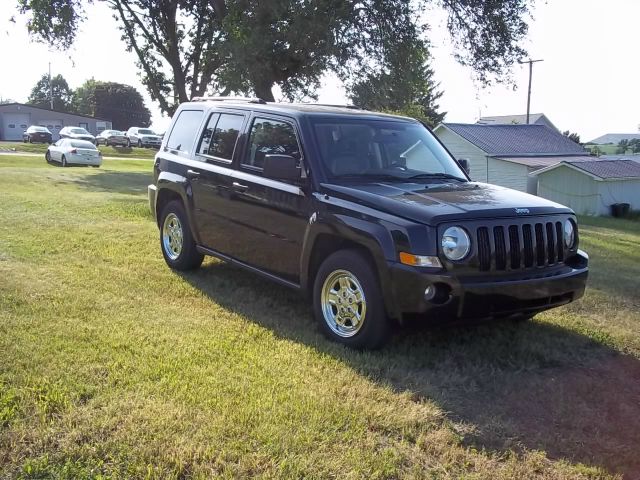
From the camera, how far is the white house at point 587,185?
116ft

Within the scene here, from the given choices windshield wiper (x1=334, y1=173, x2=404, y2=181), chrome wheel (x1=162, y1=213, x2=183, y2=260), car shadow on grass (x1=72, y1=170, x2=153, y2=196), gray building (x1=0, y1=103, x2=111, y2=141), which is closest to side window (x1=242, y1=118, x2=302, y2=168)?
windshield wiper (x1=334, y1=173, x2=404, y2=181)

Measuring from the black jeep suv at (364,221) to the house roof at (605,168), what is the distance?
31.6 meters

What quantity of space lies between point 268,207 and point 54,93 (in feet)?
405

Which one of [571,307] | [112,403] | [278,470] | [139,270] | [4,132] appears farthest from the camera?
[4,132]

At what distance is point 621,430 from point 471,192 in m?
2.17

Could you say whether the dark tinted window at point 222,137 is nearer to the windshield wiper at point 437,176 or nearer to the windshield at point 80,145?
the windshield wiper at point 437,176

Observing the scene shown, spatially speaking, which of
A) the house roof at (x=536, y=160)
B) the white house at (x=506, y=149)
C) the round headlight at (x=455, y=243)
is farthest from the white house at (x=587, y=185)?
the round headlight at (x=455, y=243)

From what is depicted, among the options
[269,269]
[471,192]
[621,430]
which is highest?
[471,192]

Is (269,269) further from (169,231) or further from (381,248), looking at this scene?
(169,231)

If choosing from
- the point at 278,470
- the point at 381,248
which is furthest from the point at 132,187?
the point at 278,470

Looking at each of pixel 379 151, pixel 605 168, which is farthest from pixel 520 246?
pixel 605 168

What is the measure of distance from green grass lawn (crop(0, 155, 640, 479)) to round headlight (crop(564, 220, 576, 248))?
2.74 ft

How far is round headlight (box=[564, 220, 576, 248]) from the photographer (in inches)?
202

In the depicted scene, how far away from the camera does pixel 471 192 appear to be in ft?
17.3
